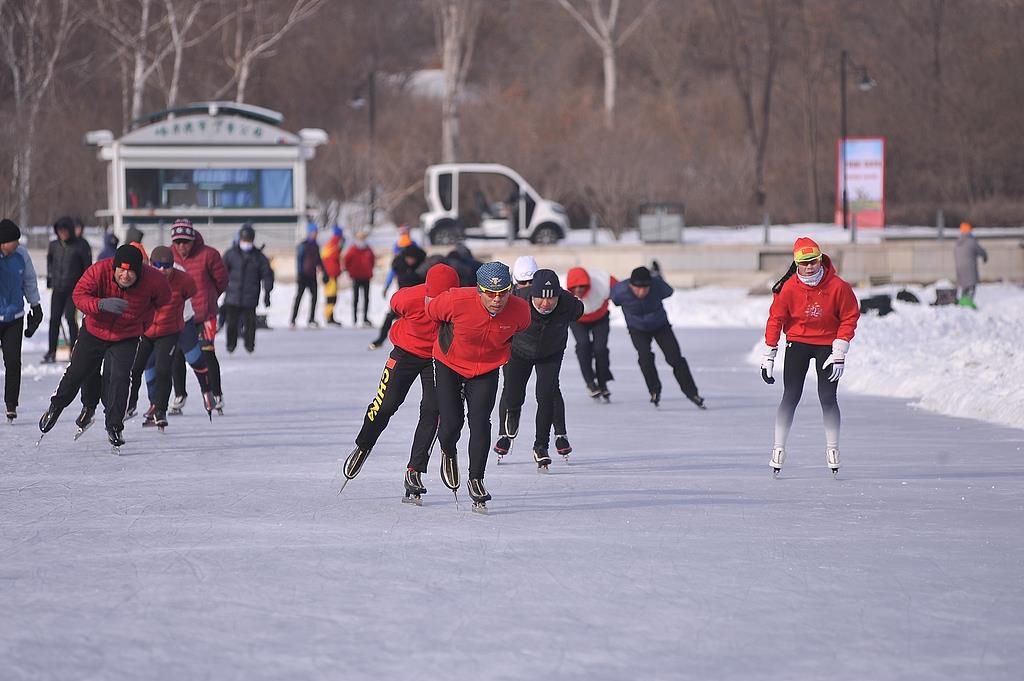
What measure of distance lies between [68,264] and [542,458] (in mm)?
7683

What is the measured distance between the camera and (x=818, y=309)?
900 cm

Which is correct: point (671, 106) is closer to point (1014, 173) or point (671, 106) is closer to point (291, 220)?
point (1014, 173)

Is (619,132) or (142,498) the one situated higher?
(619,132)

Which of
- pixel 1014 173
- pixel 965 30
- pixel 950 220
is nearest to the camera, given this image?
pixel 950 220

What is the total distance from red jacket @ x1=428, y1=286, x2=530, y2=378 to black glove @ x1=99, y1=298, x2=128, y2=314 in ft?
8.66

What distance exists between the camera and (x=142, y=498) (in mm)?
8312

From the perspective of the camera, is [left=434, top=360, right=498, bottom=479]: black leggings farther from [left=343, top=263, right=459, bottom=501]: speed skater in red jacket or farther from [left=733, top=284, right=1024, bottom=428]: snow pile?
[left=733, top=284, right=1024, bottom=428]: snow pile

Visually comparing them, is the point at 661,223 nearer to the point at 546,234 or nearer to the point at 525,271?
the point at 546,234

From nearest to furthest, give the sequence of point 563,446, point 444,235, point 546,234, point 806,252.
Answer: point 806,252 < point 563,446 < point 546,234 < point 444,235

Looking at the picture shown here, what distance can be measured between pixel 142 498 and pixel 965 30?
42965mm

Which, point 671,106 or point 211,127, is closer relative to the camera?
point 211,127

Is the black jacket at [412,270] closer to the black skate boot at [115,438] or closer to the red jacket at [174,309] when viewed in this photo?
the red jacket at [174,309]

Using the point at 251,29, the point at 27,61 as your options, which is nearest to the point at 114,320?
the point at 27,61

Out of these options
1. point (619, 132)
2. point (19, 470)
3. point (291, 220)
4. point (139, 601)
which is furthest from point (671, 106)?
point (139, 601)
